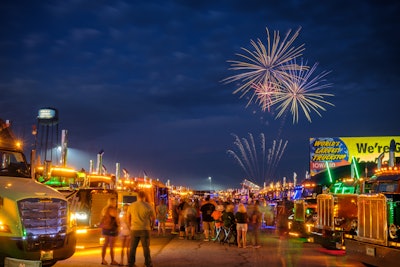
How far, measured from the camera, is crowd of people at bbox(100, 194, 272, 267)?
45.4 ft

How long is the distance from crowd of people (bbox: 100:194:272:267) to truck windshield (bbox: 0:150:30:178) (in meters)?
2.87

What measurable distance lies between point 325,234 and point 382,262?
18.3 ft

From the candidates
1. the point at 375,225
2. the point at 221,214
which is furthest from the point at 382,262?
the point at 221,214

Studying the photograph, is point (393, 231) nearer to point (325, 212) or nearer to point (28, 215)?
point (325, 212)

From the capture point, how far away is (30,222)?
444 inches

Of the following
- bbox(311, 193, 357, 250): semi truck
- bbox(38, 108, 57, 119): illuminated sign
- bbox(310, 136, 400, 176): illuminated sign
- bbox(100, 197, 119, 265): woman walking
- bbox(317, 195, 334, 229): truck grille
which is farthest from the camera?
bbox(310, 136, 400, 176): illuminated sign

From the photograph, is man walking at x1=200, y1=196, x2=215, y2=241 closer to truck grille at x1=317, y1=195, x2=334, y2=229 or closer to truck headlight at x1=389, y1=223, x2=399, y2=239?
truck grille at x1=317, y1=195, x2=334, y2=229

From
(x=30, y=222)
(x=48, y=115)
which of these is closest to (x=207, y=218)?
(x=30, y=222)

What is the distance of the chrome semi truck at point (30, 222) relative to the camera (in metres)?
10.9

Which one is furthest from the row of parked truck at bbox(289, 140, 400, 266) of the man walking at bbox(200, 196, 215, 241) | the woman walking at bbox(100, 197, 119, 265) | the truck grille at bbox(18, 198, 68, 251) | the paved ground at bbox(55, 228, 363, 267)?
the truck grille at bbox(18, 198, 68, 251)

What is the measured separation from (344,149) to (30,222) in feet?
152

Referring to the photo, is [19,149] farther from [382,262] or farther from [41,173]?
[382,262]

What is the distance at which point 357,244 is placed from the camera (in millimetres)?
14656

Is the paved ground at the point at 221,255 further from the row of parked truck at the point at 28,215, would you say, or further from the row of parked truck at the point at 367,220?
the row of parked truck at the point at 28,215
